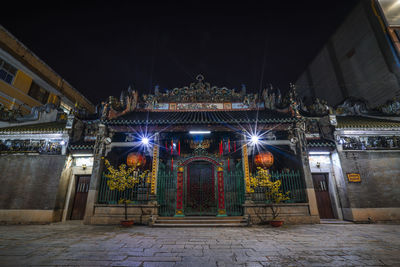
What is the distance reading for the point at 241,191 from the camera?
34.7ft

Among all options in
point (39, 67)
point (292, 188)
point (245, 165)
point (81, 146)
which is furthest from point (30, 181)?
point (39, 67)

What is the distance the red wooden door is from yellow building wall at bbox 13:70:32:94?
29.0 m

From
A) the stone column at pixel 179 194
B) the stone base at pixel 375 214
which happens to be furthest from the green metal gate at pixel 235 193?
the stone base at pixel 375 214

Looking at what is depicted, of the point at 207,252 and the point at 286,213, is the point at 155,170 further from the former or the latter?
the point at 286,213

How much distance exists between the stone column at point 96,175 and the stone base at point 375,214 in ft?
46.4

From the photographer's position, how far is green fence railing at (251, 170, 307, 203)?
993 centimetres

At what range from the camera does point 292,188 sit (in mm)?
10109

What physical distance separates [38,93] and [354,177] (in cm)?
3125

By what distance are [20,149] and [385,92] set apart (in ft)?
93.6

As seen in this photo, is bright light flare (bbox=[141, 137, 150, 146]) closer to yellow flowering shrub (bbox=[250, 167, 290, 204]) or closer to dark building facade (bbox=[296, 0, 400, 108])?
yellow flowering shrub (bbox=[250, 167, 290, 204])

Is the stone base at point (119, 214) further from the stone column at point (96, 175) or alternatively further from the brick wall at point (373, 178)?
the brick wall at point (373, 178)

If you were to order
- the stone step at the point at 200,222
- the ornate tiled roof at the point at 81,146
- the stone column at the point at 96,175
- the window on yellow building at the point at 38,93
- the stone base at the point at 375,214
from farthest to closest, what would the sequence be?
the window on yellow building at the point at 38,93 → the ornate tiled roof at the point at 81,146 → the stone base at the point at 375,214 → the stone column at the point at 96,175 → the stone step at the point at 200,222

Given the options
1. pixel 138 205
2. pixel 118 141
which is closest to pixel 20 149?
pixel 118 141

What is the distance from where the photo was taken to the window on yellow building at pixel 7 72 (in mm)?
17650
